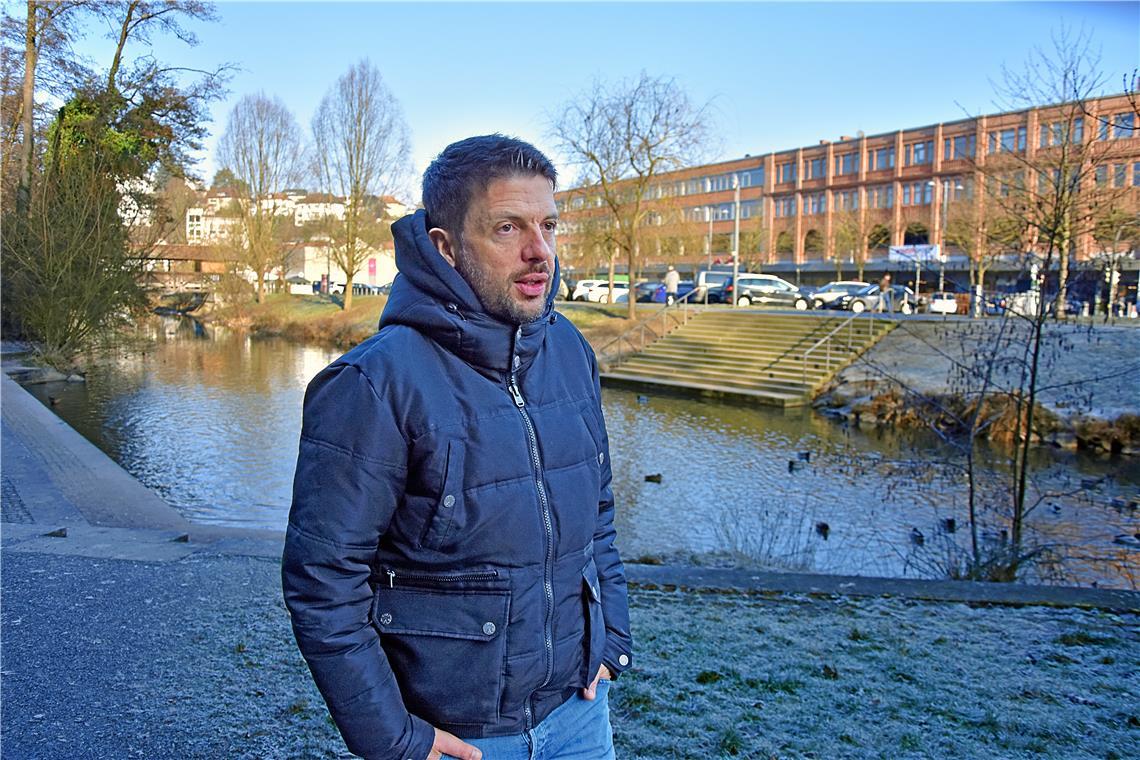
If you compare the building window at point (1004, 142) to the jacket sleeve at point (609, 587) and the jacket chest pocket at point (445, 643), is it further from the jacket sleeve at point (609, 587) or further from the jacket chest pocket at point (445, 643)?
the jacket chest pocket at point (445, 643)

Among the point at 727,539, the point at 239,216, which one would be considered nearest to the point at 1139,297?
the point at 727,539

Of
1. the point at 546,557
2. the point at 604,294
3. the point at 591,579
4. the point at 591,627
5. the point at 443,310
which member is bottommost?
the point at 591,627

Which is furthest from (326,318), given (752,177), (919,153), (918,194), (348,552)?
(752,177)

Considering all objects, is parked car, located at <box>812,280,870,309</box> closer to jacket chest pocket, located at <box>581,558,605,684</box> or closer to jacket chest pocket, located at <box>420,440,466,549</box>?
jacket chest pocket, located at <box>581,558,605,684</box>

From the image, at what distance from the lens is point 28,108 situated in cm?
2653

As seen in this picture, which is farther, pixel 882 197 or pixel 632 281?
pixel 882 197

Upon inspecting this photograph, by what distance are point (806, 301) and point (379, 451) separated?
46.3 meters

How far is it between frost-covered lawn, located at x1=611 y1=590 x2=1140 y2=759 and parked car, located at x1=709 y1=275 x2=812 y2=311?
4091cm

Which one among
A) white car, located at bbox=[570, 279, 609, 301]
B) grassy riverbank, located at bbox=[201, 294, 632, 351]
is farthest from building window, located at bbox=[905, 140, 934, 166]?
grassy riverbank, located at bbox=[201, 294, 632, 351]

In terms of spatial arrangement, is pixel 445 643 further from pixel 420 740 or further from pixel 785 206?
pixel 785 206

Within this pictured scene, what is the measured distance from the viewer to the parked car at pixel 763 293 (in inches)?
1826

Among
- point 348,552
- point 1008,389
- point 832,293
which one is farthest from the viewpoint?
point 832,293

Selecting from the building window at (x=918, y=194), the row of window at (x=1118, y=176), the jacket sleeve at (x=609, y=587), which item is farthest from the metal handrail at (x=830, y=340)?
the building window at (x=918, y=194)

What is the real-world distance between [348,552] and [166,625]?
4.01 m
